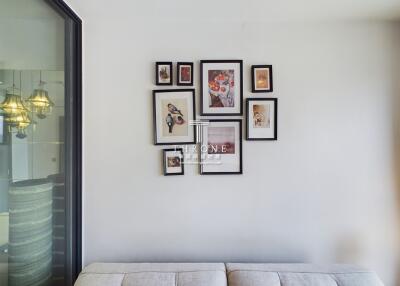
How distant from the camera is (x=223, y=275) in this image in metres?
1.38

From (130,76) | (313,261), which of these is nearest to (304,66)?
(130,76)

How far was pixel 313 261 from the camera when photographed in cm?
178

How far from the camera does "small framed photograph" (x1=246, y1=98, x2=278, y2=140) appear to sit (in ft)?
5.81

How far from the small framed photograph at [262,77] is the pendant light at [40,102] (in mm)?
1341

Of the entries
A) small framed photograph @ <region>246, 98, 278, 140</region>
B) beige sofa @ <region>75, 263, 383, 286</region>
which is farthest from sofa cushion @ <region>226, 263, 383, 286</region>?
small framed photograph @ <region>246, 98, 278, 140</region>

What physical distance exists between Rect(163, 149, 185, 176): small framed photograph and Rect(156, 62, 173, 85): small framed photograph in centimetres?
49

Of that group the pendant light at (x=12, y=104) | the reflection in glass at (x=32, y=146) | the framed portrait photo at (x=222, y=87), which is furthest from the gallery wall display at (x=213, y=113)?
the pendant light at (x=12, y=104)

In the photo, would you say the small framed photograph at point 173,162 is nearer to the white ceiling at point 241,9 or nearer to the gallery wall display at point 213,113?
the gallery wall display at point 213,113

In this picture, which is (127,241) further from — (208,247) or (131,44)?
(131,44)

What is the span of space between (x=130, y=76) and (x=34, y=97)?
2.08ft

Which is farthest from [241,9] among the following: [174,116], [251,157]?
[251,157]

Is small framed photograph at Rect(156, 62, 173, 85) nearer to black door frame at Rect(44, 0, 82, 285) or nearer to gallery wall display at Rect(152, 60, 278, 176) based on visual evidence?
gallery wall display at Rect(152, 60, 278, 176)

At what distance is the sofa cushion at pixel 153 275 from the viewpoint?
1303 millimetres

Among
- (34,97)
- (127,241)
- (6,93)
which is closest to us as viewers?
(6,93)
